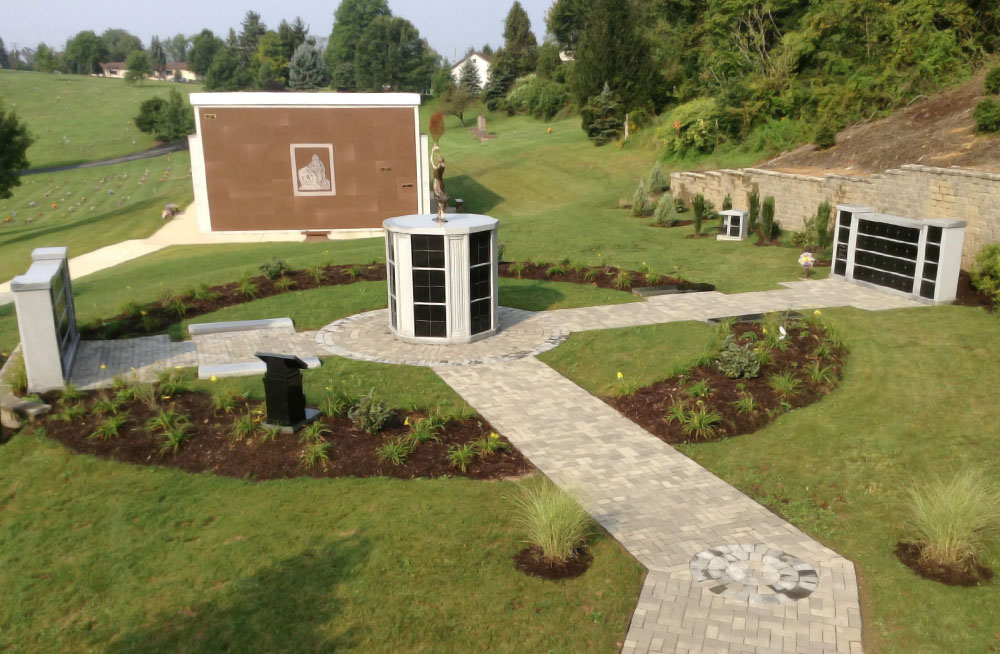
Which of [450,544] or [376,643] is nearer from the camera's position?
[376,643]

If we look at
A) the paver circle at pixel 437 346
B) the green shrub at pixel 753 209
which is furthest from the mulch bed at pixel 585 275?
the green shrub at pixel 753 209

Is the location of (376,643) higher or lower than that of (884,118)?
lower

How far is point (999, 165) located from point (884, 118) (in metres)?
9.57

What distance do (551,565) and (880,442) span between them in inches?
198

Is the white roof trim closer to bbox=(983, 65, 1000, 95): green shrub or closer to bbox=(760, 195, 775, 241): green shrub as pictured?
bbox=(760, 195, 775, 241): green shrub

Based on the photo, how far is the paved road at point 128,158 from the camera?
62.5 m

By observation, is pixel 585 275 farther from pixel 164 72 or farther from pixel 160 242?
pixel 164 72

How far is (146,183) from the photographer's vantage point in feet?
178

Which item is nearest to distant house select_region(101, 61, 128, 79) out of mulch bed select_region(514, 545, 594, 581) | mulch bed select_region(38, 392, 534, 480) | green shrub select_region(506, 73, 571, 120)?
green shrub select_region(506, 73, 571, 120)

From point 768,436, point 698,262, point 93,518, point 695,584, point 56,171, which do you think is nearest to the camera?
point 695,584

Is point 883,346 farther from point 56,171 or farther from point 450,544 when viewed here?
point 56,171

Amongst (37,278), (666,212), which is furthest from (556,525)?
(666,212)

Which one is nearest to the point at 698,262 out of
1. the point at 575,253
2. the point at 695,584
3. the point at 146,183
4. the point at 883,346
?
the point at 575,253

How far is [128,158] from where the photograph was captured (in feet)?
223
